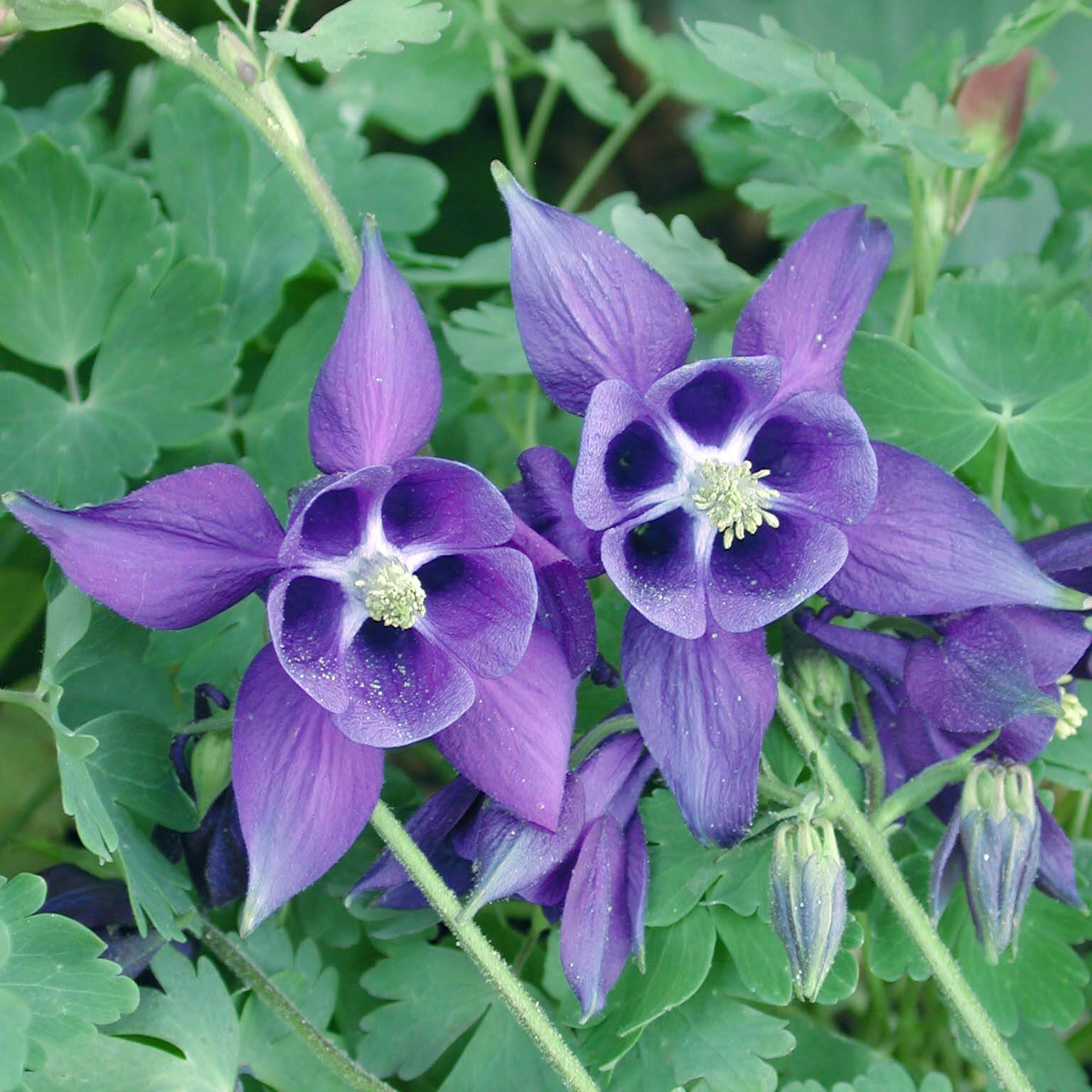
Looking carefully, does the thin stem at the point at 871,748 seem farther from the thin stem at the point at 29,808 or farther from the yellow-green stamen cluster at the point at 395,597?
the thin stem at the point at 29,808

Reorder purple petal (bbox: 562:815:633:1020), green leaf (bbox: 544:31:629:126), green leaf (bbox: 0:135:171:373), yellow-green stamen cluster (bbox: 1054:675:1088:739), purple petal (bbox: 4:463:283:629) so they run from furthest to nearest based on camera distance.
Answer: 1. green leaf (bbox: 544:31:629:126)
2. green leaf (bbox: 0:135:171:373)
3. yellow-green stamen cluster (bbox: 1054:675:1088:739)
4. purple petal (bbox: 562:815:633:1020)
5. purple petal (bbox: 4:463:283:629)

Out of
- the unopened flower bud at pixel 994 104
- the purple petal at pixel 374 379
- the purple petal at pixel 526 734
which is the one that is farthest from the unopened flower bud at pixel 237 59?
Answer: the unopened flower bud at pixel 994 104

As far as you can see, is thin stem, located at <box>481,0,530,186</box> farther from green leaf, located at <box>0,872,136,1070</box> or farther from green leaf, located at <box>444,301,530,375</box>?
green leaf, located at <box>0,872,136,1070</box>

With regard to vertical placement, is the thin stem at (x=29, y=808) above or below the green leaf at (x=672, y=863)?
below

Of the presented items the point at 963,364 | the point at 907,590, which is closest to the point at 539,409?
the point at 963,364

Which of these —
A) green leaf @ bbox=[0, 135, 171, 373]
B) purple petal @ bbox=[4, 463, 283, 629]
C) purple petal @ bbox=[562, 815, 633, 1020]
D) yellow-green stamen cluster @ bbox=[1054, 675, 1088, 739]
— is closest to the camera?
purple petal @ bbox=[4, 463, 283, 629]

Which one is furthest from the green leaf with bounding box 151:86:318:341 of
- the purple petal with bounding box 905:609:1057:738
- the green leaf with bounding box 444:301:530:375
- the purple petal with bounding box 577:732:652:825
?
the purple petal with bounding box 905:609:1057:738
